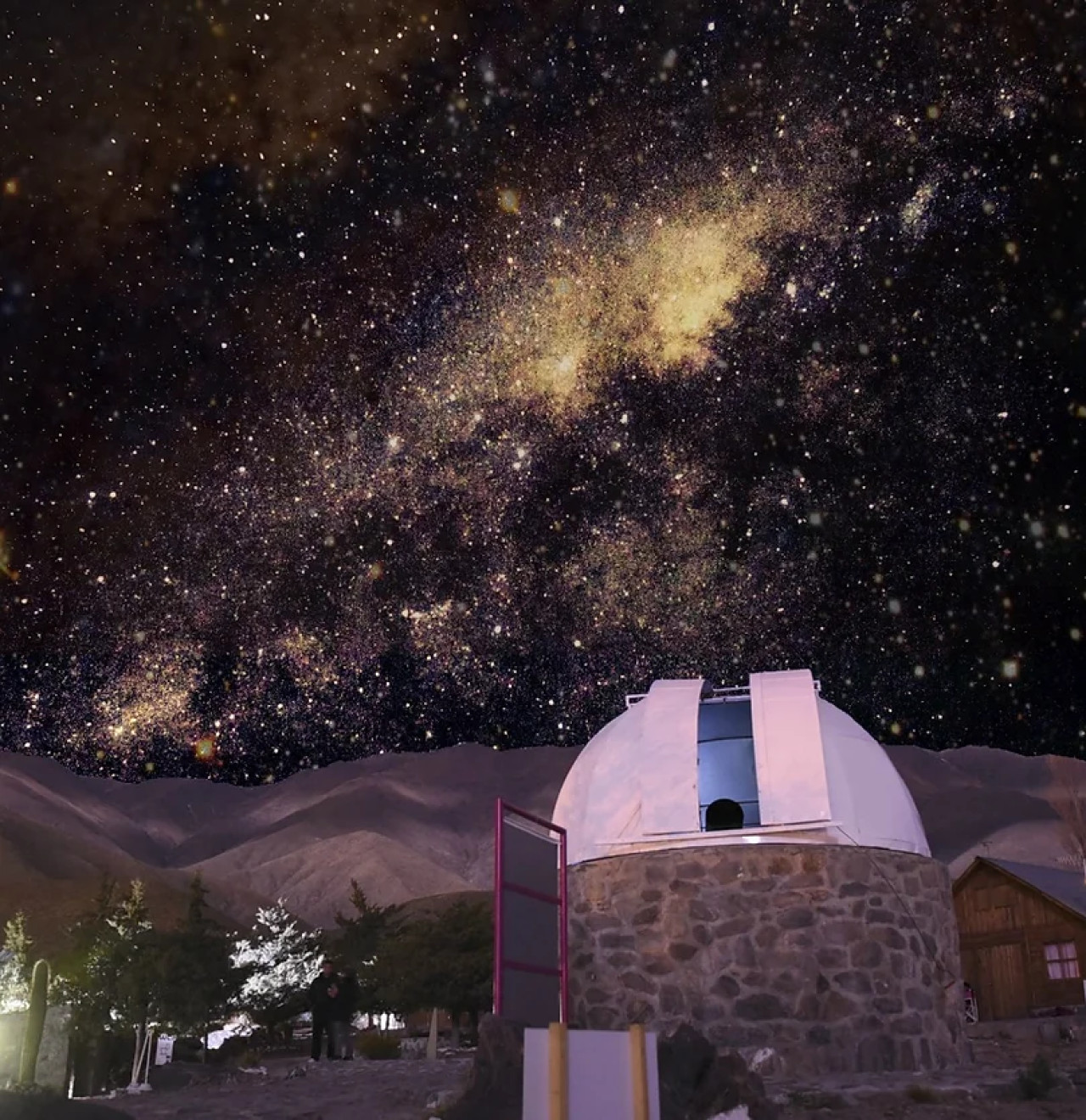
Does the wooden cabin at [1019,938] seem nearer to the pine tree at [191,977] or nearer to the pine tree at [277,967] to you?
the pine tree at [191,977]

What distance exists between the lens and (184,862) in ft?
384

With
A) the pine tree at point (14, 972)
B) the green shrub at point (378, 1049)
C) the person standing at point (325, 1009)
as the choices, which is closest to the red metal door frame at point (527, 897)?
the person standing at point (325, 1009)

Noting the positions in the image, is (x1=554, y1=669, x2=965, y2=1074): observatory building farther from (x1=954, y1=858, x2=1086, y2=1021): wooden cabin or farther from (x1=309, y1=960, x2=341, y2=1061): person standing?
(x1=954, y1=858, x2=1086, y2=1021): wooden cabin

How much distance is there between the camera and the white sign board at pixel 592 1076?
629 centimetres

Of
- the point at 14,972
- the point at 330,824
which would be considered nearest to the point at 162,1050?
the point at 14,972

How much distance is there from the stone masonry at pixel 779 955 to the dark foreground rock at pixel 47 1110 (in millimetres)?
5772

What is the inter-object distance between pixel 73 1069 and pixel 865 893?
42.3 ft

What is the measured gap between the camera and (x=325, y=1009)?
927 inches

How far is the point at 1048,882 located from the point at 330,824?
3928 inches

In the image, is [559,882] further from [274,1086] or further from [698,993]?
[274,1086]

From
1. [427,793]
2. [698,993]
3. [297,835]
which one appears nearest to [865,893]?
[698,993]

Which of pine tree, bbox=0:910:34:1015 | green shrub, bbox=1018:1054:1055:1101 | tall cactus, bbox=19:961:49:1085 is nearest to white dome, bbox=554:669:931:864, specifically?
green shrub, bbox=1018:1054:1055:1101

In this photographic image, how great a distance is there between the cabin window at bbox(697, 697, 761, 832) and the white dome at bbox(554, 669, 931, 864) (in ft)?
0.04

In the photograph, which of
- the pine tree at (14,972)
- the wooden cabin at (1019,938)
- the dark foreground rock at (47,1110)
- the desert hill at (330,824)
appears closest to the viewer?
the dark foreground rock at (47,1110)
